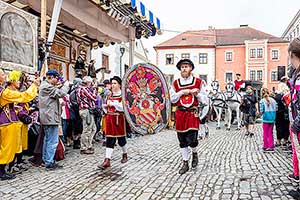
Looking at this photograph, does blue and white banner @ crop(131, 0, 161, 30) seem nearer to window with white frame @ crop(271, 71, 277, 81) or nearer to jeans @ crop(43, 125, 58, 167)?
jeans @ crop(43, 125, 58, 167)

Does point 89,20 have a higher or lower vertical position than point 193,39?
lower

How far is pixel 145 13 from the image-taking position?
11.7 metres

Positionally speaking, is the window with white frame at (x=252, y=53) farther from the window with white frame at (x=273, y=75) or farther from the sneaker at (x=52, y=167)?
the sneaker at (x=52, y=167)

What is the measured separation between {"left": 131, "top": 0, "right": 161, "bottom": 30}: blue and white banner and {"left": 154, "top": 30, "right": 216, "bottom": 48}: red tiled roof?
40.2 m

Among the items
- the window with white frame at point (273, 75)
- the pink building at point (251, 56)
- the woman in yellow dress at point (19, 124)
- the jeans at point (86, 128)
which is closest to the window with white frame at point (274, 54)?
the pink building at point (251, 56)

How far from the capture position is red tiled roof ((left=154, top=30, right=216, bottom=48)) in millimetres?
52994

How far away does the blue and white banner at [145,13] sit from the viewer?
10.8 meters

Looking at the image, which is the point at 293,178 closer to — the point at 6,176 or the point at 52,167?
the point at 52,167

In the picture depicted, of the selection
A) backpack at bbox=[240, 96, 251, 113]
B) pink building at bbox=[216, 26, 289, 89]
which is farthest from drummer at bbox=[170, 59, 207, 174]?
pink building at bbox=[216, 26, 289, 89]

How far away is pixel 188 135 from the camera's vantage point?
584 centimetres

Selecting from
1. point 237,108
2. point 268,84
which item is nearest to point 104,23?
point 237,108

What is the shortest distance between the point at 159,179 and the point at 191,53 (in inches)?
1920

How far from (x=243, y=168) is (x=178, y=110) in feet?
5.10

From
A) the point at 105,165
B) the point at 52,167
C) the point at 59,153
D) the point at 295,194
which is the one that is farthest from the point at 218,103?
the point at 295,194
